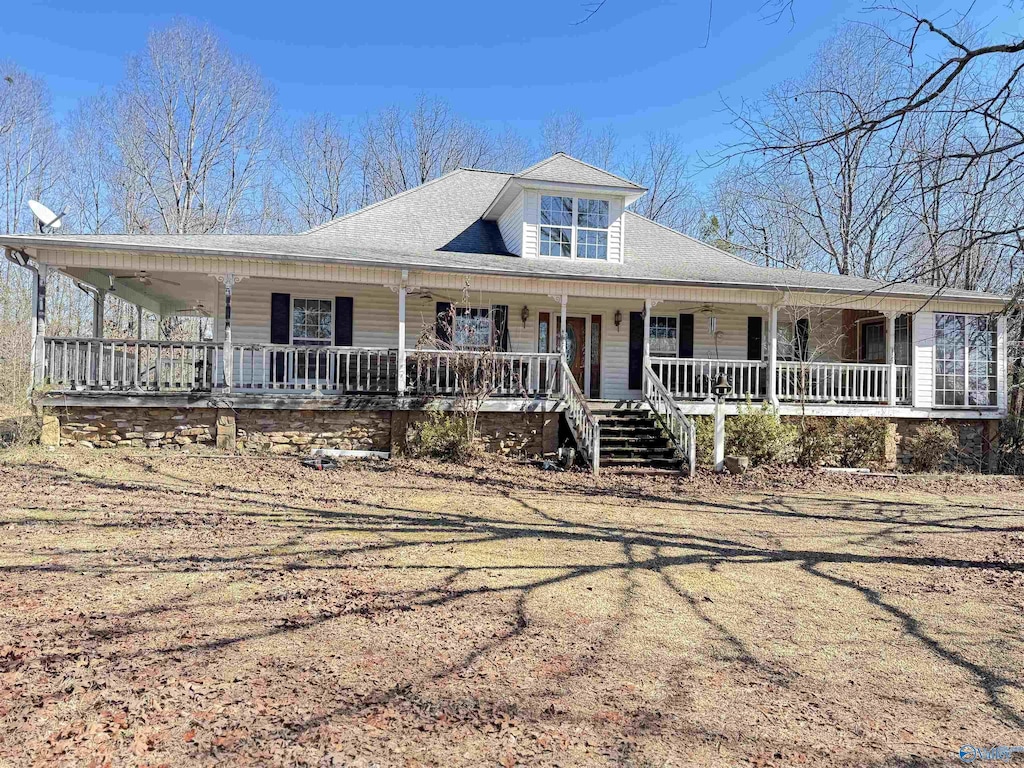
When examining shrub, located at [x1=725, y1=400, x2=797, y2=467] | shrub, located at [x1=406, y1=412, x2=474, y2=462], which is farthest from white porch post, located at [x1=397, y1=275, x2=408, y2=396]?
shrub, located at [x1=725, y1=400, x2=797, y2=467]

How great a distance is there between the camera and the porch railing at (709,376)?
45.0ft

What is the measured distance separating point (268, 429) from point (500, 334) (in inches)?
202

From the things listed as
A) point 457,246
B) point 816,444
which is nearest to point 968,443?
point 816,444

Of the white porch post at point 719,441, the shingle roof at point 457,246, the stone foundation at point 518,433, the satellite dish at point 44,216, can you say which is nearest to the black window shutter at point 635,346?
the shingle roof at point 457,246

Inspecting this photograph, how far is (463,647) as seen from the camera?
4137 millimetres

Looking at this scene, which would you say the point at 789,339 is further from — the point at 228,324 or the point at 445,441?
the point at 228,324

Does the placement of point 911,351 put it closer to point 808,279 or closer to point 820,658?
point 808,279

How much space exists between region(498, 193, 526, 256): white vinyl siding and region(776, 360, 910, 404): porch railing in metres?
6.52

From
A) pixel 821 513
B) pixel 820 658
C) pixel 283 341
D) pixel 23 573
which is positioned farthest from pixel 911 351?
pixel 23 573

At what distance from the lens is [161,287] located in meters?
15.6

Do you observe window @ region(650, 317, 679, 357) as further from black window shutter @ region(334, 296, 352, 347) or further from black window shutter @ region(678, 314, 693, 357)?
black window shutter @ region(334, 296, 352, 347)

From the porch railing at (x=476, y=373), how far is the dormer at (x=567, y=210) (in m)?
3.07

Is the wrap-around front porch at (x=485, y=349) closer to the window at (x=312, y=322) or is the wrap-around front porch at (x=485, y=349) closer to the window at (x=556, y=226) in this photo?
the window at (x=312, y=322)

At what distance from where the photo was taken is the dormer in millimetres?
14828
